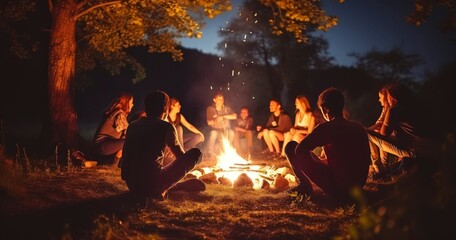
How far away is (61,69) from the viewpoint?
31.3 ft

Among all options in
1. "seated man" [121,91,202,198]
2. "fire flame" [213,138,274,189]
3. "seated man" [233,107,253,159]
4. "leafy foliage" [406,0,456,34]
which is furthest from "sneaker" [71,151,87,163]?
"leafy foliage" [406,0,456,34]

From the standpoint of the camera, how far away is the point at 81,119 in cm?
2627

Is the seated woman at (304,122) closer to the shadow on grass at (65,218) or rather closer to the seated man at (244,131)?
the seated man at (244,131)

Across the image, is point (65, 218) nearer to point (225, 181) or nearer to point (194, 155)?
point (194, 155)

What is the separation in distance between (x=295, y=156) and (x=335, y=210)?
0.92 meters

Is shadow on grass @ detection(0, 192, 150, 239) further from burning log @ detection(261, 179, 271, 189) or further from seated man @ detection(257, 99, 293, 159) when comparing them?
seated man @ detection(257, 99, 293, 159)

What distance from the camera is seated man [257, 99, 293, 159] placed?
1188cm

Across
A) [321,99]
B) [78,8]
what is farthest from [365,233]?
[78,8]

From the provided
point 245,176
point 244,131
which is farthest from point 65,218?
point 244,131

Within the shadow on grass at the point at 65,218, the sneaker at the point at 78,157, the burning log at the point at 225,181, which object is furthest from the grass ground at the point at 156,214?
the sneaker at the point at 78,157

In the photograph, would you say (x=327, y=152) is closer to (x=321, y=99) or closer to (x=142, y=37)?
(x=321, y=99)

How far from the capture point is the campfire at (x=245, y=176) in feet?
23.1

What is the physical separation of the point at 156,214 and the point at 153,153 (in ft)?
2.82

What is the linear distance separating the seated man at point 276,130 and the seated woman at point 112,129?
5068 mm
